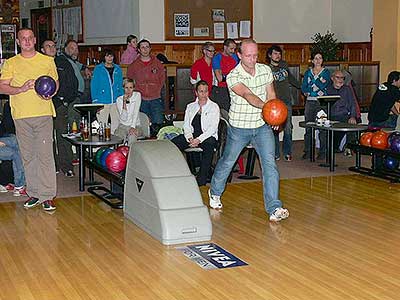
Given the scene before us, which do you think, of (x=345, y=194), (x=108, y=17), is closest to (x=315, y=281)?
(x=345, y=194)

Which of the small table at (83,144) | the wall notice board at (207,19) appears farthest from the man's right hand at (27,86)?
the wall notice board at (207,19)

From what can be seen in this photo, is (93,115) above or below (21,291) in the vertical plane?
above

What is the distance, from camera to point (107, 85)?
8.72 m

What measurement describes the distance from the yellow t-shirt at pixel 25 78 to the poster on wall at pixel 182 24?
6794 millimetres

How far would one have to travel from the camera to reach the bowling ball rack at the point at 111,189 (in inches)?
258

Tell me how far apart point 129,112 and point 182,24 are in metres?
5.01

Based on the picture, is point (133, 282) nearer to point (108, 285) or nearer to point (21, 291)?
point (108, 285)

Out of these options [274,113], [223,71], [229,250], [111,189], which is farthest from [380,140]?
[229,250]

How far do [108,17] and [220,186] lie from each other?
780cm

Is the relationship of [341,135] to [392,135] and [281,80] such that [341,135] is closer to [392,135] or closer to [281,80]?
[281,80]

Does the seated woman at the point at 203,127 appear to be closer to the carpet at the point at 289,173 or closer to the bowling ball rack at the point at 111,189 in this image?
the carpet at the point at 289,173

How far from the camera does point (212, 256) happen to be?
5113mm

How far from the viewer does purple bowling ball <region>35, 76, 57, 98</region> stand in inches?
237

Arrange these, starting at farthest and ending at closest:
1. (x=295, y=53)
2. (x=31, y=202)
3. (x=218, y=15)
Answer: (x=295, y=53) → (x=218, y=15) → (x=31, y=202)
